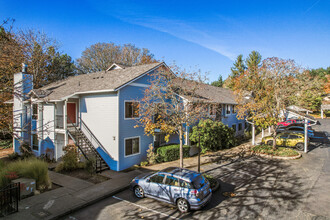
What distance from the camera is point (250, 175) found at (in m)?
13.5

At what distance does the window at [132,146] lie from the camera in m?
15.5

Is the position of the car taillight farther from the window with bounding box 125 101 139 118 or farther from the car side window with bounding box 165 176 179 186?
the window with bounding box 125 101 139 118

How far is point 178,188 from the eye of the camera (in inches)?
343

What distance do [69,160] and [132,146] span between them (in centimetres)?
487

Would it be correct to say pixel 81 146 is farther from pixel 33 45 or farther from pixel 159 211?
pixel 33 45

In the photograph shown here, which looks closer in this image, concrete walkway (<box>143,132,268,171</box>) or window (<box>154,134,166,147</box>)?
concrete walkway (<box>143,132,268,171</box>)

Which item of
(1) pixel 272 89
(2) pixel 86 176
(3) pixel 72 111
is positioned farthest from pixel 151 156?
(1) pixel 272 89

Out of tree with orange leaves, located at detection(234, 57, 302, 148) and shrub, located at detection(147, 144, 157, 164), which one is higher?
tree with orange leaves, located at detection(234, 57, 302, 148)

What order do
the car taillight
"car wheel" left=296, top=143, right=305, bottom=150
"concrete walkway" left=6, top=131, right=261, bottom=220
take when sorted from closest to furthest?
1. the car taillight
2. "concrete walkway" left=6, top=131, right=261, bottom=220
3. "car wheel" left=296, top=143, right=305, bottom=150

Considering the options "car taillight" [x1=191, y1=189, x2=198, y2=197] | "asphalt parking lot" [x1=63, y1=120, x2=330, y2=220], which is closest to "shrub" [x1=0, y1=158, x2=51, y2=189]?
"asphalt parking lot" [x1=63, y1=120, x2=330, y2=220]

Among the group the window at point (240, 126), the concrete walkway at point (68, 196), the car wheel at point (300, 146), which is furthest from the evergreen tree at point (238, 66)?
the concrete walkway at point (68, 196)

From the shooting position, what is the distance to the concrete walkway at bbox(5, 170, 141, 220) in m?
8.59

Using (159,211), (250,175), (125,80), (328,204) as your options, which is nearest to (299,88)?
(250,175)

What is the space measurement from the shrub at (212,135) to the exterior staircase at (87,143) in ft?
28.6
